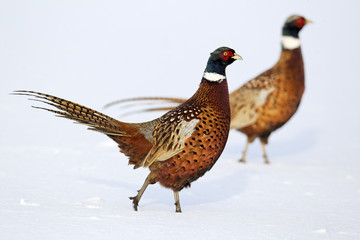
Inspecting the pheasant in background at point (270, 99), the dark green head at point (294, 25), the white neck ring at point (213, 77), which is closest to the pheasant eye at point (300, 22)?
the dark green head at point (294, 25)

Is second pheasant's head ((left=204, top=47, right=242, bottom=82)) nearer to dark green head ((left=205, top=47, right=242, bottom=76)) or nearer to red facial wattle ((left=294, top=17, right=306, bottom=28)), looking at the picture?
dark green head ((left=205, top=47, right=242, bottom=76))

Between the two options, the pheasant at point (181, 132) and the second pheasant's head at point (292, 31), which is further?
the second pheasant's head at point (292, 31)

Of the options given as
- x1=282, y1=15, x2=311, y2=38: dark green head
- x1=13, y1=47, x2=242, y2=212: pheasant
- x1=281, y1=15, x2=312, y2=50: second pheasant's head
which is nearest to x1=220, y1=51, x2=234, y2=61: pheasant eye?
x1=13, y1=47, x2=242, y2=212: pheasant

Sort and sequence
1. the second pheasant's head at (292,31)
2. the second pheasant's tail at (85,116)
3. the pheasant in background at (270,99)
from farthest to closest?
the second pheasant's head at (292,31), the pheasant in background at (270,99), the second pheasant's tail at (85,116)

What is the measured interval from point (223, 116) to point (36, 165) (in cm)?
299

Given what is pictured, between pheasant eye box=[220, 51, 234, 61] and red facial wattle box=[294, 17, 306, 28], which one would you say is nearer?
pheasant eye box=[220, 51, 234, 61]

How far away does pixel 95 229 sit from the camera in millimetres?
4180

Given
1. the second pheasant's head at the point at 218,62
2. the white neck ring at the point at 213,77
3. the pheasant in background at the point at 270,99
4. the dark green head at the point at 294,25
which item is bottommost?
the pheasant in background at the point at 270,99

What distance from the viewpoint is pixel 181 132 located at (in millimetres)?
4930

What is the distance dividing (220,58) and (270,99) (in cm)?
347

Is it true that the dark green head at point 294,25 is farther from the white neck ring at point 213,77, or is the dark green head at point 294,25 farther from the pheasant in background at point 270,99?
the white neck ring at point 213,77

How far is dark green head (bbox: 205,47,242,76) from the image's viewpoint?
16.9 ft

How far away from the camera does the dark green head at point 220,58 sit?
514 cm

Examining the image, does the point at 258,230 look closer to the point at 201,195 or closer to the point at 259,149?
the point at 201,195
